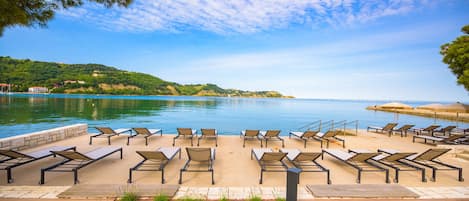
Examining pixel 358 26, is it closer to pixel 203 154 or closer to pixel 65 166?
pixel 203 154

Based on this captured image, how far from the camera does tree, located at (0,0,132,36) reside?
3232mm

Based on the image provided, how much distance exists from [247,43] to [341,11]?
21.8 metres

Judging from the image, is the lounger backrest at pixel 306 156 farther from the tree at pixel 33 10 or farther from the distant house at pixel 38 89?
the distant house at pixel 38 89

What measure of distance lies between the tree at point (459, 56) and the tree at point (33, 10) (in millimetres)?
12345

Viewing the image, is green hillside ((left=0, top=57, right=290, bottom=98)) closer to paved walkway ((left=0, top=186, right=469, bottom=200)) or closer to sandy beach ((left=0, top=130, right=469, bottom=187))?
sandy beach ((left=0, top=130, right=469, bottom=187))

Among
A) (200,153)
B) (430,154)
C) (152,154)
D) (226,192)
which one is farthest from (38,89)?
(430,154)

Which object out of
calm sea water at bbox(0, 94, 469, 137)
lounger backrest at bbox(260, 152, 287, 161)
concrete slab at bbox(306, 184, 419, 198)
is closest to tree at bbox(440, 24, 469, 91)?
calm sea water at bbox(0, 94, 469, 137)

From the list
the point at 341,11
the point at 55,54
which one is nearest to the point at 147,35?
the point at 341,11

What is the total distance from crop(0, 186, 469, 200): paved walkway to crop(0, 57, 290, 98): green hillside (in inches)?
3978

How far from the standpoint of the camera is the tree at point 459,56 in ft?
25.6

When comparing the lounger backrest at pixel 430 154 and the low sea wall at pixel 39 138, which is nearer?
the lounger backrest at pixel 430 154

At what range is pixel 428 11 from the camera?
44.9ft

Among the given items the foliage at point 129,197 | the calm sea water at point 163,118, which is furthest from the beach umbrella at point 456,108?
the foliage at point 129,197

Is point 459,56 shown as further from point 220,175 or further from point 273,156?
point 220,175
